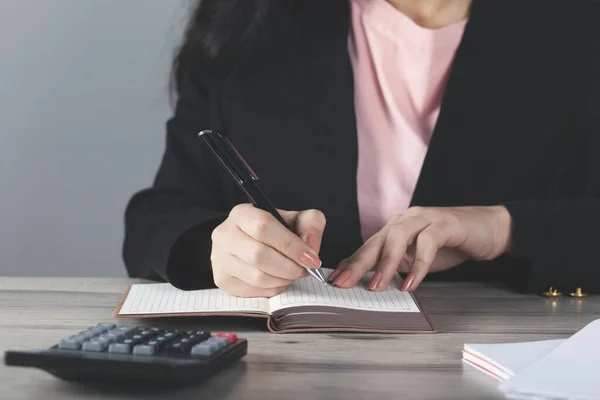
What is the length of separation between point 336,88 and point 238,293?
1.94 feet

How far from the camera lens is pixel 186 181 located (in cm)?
148

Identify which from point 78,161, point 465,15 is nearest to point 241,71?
point 465,15

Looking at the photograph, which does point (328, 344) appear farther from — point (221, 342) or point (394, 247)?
point (394, 247)

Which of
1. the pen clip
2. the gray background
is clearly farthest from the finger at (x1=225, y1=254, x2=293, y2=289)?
the gray background

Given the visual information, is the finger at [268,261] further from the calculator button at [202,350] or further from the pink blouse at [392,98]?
the pink blouse at [392,98]

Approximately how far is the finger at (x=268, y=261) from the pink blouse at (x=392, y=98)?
531 millimetres

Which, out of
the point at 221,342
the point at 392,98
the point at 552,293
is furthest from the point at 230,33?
the point at 221,342

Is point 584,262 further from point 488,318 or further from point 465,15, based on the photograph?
point 465,15

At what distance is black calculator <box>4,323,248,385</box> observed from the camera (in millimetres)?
667

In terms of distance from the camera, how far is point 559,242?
47.2 inches

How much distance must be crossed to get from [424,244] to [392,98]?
0.49 metres

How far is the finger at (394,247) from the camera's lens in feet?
3.41

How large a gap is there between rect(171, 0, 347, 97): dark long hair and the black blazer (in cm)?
2

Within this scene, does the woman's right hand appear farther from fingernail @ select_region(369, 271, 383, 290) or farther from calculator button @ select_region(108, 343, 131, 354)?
calculator button @ select_region(108, 343, 131, 354)
